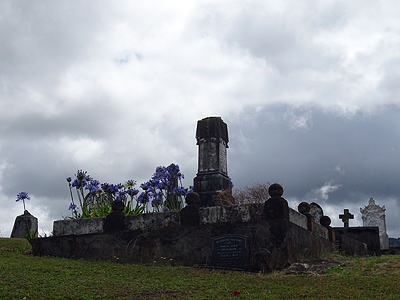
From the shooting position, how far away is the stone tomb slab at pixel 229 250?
10.1 meters

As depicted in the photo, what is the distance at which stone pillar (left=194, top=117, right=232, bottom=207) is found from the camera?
1898 centimetres

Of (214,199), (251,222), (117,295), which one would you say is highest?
(214,199)

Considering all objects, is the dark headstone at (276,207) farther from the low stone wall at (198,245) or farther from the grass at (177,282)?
the grass at (177,282)

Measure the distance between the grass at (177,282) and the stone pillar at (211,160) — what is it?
28.9 ft

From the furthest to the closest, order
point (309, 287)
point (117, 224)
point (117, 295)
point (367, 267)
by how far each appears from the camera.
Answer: point (117, 224) → point (367, 267) → point (309, 287) → point (117, 295)

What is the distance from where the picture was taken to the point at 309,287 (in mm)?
7570

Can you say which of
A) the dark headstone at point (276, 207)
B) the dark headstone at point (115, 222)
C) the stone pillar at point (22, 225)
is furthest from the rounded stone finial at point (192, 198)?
the stone pillar at point (22, 225)

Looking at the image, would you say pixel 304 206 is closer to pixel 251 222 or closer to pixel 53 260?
pixel 251 222

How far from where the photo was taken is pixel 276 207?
33.4 feet

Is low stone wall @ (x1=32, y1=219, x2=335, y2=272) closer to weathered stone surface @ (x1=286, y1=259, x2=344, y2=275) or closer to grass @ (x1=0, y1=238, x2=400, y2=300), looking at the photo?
weathered stone surface @ (x1=286, y1=259, x2=344, y2=275)

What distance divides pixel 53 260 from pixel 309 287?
6235 mm

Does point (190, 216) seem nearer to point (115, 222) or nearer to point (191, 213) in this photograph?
point (191, 213)

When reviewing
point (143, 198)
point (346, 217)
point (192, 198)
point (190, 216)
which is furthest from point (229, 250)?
point (346, 217)

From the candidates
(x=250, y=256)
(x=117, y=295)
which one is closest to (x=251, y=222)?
(x=250, y=256)
